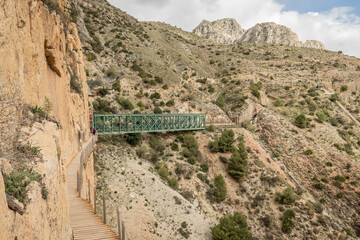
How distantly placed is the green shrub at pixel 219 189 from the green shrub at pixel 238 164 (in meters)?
2.17

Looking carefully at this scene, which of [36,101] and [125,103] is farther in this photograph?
[125,103]

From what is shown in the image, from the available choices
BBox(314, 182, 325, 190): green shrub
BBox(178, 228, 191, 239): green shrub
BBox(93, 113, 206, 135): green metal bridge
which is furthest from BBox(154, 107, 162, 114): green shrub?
BBox(314, 182, 325, 190): green shrub

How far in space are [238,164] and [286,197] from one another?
726 cm

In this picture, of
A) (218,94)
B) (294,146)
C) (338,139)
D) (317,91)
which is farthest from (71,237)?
(317,91)

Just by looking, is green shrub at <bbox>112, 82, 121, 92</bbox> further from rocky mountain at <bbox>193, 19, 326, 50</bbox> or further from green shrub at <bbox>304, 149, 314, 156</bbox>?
rocky mountain at <bbox>193, 19, 326, 50</bbox>

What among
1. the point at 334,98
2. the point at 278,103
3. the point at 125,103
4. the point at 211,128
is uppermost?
the point at 334,98

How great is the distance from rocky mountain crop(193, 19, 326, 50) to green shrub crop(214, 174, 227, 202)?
88.0 meters

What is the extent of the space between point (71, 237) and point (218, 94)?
159 feet

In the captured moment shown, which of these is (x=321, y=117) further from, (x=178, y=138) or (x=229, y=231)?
(x=229, y=231)

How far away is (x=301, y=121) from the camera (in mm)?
38875

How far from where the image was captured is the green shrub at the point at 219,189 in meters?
28.4

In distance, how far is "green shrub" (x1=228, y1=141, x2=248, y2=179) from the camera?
30.9m

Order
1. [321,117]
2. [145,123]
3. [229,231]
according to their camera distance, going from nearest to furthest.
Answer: [229,231]
[145,123]
[321,117]

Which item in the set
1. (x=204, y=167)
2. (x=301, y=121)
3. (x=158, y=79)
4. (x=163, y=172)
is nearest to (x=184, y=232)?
(x=163, y=172)
